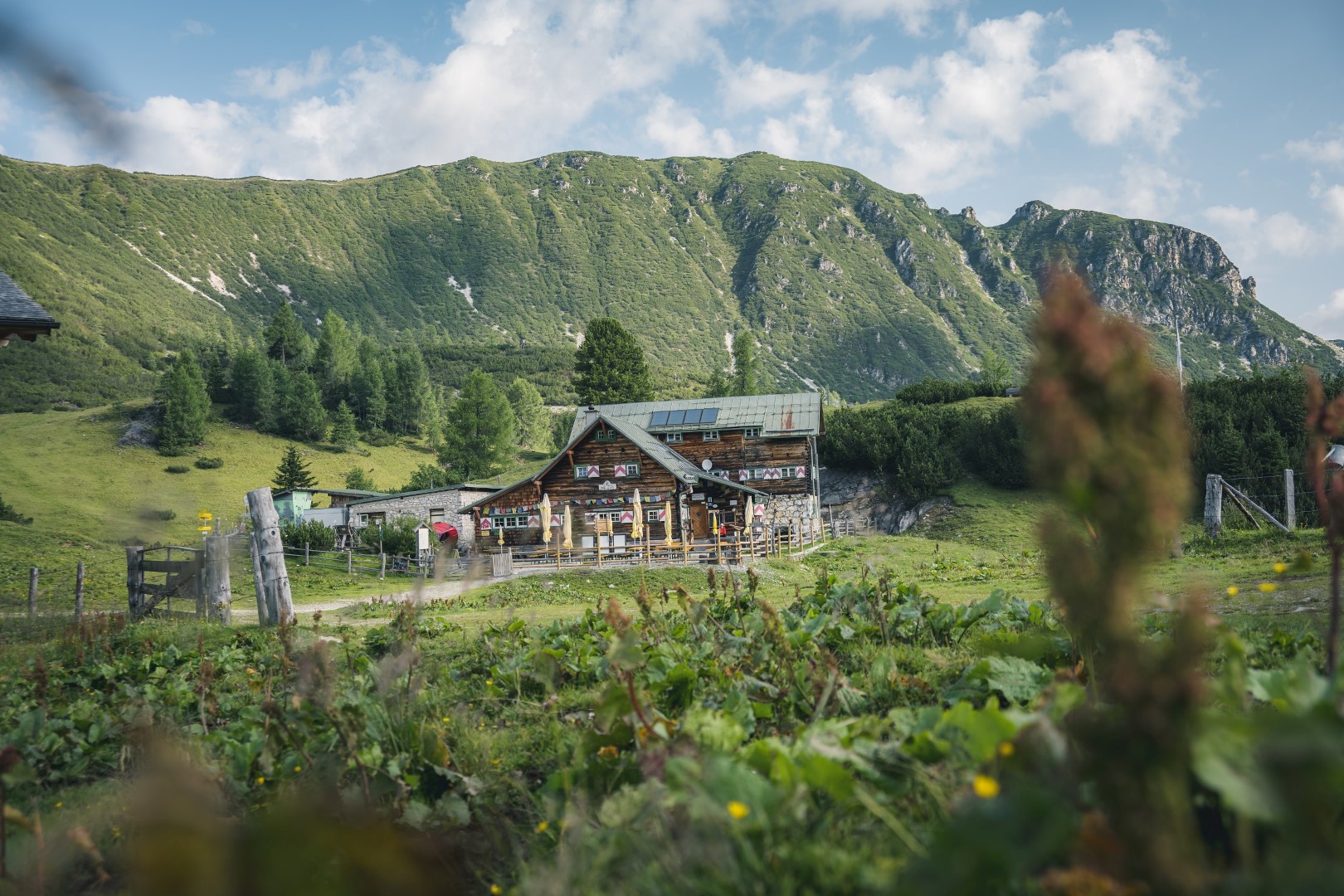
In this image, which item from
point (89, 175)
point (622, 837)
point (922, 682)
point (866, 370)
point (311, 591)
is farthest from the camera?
point (866, 370)

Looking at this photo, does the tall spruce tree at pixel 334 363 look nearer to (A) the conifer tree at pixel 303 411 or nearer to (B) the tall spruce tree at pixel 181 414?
(A) the conifer tree at pixel 303 411

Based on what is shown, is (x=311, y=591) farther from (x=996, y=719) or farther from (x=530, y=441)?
(x=530, y=441)

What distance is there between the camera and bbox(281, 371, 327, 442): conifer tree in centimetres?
7056

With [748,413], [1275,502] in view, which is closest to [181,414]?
[748,413]

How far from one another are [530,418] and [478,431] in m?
17.7

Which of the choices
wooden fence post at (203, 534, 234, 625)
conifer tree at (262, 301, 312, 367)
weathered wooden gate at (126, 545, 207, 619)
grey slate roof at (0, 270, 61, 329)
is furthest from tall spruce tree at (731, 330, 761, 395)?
grey slate roof at (0, 270, 61, 329)

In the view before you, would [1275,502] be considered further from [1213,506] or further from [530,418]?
[530,418]

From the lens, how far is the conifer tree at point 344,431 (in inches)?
2847

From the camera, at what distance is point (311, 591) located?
936 inches

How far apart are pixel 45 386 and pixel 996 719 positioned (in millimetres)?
99019

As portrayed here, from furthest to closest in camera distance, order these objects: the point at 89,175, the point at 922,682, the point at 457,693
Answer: the point at 89,175, the point at 457,693, the point at 922,682

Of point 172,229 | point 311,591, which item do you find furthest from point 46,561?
point 172,229

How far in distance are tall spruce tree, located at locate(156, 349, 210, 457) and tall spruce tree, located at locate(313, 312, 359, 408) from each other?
1904 cm

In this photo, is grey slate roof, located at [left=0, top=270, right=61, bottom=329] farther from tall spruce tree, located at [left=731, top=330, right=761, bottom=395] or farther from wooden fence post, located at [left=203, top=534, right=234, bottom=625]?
tall spruce tree, located at [left=731, top=330, right=761, bottom=395]
